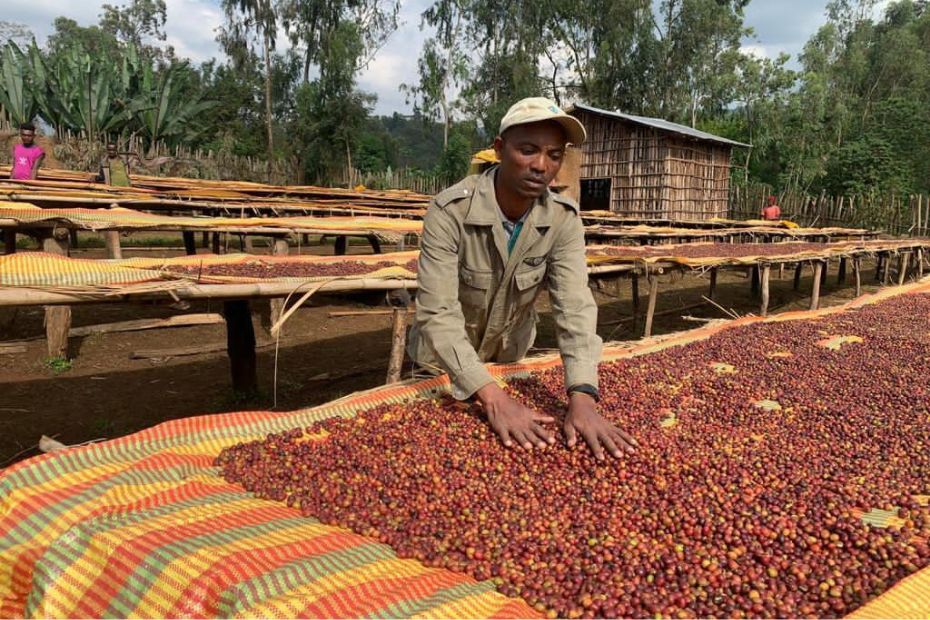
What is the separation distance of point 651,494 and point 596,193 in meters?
16.8

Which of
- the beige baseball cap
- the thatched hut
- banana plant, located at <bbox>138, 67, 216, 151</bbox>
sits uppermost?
banana plant, located at <bbox>138, 67, 216, 151</bbox>

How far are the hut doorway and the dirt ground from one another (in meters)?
9.57

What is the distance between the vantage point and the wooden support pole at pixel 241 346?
4.46 m

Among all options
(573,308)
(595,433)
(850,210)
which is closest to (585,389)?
(595,433)

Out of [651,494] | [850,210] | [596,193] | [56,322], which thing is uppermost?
[596,193]

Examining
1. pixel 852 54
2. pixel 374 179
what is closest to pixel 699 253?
pixel 374 179

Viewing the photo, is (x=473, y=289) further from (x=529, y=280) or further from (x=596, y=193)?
(x=596, y=193)

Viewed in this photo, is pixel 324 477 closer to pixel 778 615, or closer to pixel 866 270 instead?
pixel 778 615

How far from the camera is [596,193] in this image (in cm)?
1755

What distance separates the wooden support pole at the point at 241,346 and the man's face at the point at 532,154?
9.99 feet

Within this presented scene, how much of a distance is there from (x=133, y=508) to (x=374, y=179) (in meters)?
20.7

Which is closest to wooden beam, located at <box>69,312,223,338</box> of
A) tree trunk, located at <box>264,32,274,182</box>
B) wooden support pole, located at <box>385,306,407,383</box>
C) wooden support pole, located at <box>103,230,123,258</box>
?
wooden support pole, located at <box>103,230,123,258</box>

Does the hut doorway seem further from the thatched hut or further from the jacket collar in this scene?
the jacket collar

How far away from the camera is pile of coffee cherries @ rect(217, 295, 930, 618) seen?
1.23 meters
